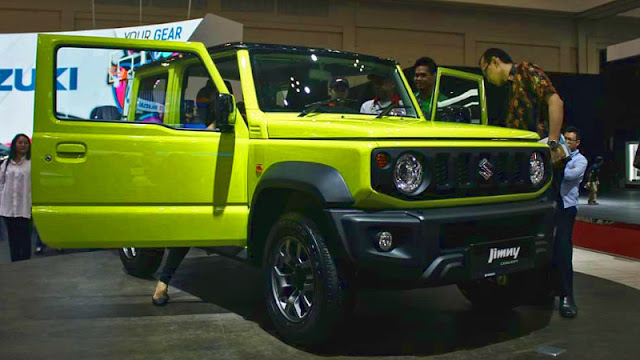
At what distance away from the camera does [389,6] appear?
729 inches

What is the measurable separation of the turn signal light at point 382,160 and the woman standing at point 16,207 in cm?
535

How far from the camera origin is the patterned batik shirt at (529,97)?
169 inches

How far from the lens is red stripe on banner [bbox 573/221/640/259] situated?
7031 mm

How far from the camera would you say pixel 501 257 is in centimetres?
343

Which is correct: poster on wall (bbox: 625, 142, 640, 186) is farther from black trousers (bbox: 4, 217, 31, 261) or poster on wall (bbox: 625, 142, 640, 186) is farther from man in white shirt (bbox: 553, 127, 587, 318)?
black trousers (bbox: 4, 217, 31, 261)

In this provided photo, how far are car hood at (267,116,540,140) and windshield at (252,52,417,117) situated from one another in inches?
8.7

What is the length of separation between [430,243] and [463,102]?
2.53 meters

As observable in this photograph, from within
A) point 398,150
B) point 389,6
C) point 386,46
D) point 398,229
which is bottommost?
point 398,229

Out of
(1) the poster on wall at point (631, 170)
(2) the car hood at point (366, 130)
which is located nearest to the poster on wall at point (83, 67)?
(2) the car hood at point (366, 130)

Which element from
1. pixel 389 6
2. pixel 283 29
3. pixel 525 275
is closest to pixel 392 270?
pixel 525 275

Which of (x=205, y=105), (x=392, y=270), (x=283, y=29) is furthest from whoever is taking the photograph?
(x=283, y=29)

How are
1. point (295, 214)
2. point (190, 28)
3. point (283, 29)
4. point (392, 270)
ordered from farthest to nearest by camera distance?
point (283, 29) → point (190, 28) → point (295, 214) → point (392, 270)

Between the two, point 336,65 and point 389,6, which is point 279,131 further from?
point 389,6

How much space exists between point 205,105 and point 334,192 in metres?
1.38
